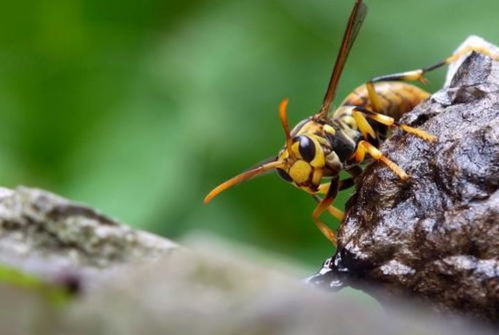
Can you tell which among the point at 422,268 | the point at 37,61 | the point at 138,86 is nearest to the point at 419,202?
the point at 422,268

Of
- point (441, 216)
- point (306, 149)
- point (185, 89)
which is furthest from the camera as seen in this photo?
point (185, 89)

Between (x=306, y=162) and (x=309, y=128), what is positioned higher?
(x=309, y=128)

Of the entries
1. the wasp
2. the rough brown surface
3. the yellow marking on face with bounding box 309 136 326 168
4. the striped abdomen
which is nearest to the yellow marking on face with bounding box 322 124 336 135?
the wasp

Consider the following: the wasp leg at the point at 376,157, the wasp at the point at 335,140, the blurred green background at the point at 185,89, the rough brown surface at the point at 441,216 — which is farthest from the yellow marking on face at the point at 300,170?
the blurred green background at the point at 185,89

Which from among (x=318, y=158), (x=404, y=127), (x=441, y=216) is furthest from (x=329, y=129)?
(x=441, y=216)

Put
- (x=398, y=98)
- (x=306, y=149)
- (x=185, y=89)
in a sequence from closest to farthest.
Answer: (x=306, y=149)
(x=398, y=98)
(x=185, y=89)

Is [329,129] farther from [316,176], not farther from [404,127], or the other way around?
[404,127]

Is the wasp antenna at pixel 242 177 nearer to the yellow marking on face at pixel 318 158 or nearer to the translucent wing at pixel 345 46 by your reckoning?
the yellow marking on face at pixel 318 158
